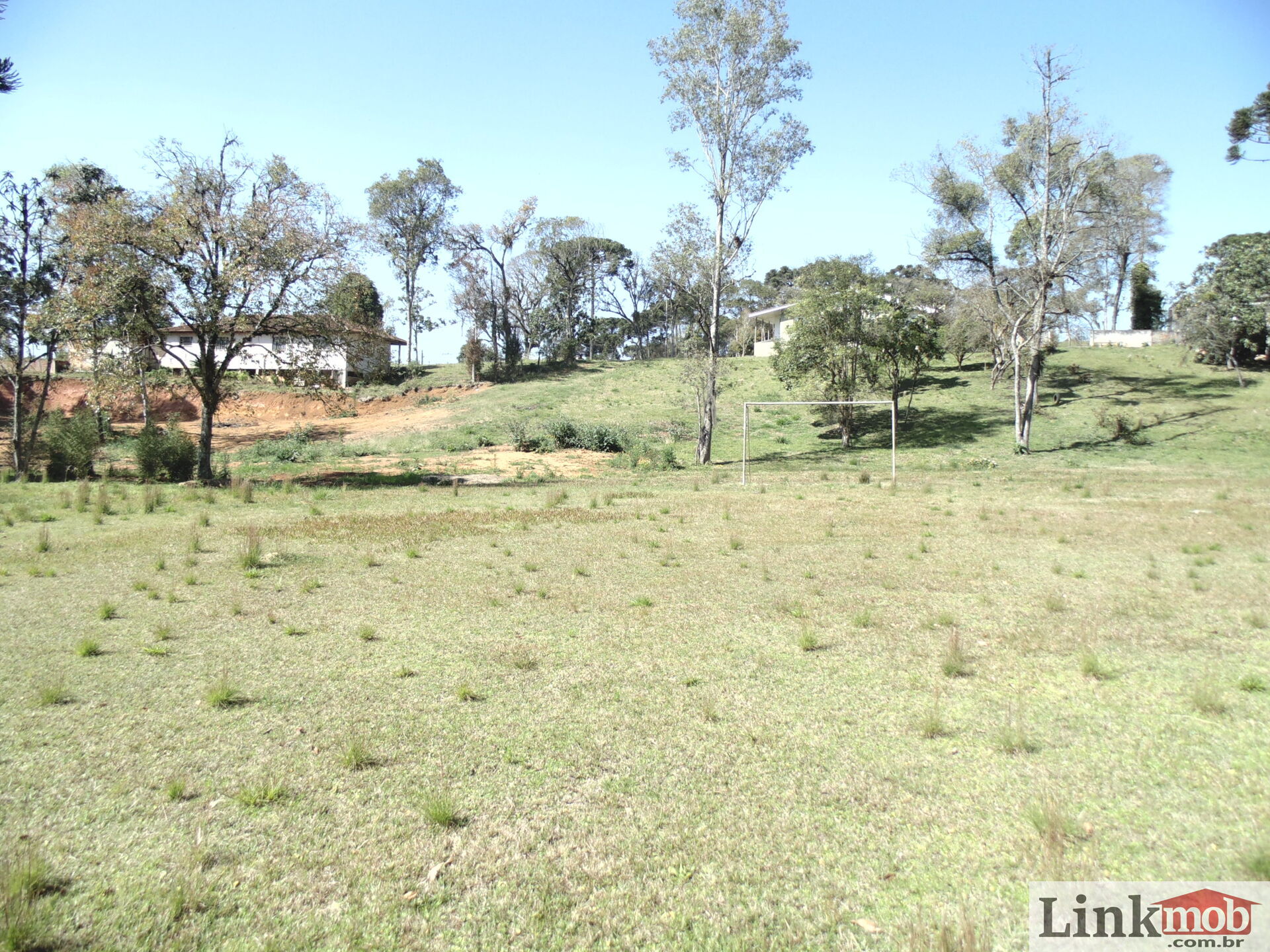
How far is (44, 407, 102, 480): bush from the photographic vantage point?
73.1 ft

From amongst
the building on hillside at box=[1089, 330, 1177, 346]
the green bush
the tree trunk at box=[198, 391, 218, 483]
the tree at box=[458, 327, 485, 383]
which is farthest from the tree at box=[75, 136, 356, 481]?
the building on hillside at box=[1089, 330, 1177, 346]

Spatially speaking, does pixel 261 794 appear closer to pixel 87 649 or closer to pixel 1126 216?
pixel 87 649

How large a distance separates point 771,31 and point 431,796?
31.0 metres

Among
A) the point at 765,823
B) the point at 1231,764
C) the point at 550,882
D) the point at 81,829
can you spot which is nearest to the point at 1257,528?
the point at 1231,764

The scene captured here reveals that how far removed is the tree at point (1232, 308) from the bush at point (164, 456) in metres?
43.3

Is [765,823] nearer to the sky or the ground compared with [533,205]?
nearer to the ground

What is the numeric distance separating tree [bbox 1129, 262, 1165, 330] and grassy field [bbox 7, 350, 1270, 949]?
62.1 meters

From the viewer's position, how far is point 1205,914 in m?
3.40

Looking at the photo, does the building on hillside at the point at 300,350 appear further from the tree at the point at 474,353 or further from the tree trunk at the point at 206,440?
the tree at the point at 474,353

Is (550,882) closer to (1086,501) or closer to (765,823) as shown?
(765,823)

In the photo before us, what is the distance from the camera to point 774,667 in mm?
6520

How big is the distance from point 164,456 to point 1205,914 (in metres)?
24.6
